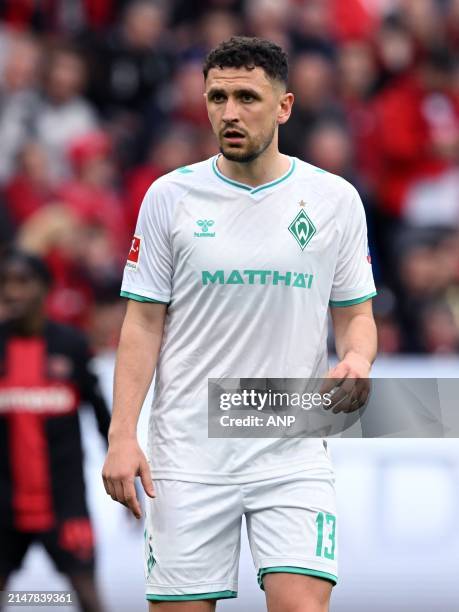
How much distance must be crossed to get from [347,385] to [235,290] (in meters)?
0.55

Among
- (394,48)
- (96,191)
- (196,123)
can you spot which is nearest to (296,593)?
(96,191)

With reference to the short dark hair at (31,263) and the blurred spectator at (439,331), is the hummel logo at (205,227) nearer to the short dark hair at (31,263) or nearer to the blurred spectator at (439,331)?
the short dark hair at (31,263)

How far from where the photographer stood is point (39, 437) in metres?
7.57

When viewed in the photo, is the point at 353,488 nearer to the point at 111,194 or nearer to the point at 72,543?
the point at 72,543

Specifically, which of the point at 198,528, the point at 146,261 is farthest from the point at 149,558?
the point at 146,261

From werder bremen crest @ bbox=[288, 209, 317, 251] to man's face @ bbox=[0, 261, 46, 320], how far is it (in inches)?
113

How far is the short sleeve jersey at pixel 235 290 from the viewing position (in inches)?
193

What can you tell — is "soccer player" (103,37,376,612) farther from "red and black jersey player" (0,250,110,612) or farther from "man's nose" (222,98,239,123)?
"red and black jersey player" (0,250,110,612)

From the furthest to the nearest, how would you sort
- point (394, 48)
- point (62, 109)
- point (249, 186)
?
point (394, 48), point (62, 109), point (249, 186)

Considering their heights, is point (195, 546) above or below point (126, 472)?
below

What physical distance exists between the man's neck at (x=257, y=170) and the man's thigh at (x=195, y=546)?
1.05 m

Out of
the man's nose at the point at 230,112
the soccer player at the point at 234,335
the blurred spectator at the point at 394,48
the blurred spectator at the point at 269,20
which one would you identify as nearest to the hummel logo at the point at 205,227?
the soccer player at the point at 234,335

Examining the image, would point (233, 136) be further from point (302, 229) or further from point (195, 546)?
point (195, 546)

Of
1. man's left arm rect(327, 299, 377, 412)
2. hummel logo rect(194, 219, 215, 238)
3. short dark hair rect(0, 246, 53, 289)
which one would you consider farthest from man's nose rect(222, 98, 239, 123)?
short dark hair rect(0, 246, 53, 289)
